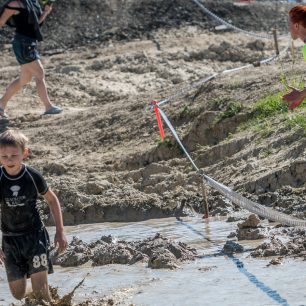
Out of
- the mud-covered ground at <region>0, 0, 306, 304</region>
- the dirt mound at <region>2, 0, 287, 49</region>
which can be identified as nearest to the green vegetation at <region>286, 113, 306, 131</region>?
the mud-covered ground at <region>0, 0, 306, 304</region>

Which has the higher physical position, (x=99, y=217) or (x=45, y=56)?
(x=45, y=56)

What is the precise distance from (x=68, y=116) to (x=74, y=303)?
9.24 meters

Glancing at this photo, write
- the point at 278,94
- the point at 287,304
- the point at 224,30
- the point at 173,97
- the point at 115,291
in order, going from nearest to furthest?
the point at 287,304 → the point at 115,291 → the point at 278,94 → the point at 173,97 → the point at 224,30

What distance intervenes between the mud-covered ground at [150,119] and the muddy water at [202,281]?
1.63 metres

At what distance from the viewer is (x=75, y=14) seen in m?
24.5

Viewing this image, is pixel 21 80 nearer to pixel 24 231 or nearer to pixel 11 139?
pixel 24 231

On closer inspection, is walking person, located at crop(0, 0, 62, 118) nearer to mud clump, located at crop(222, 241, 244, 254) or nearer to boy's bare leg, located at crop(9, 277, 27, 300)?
mud clump, located at crop(222, 241, 244, 254)

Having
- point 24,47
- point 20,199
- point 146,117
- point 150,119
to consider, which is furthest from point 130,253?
point 146,117

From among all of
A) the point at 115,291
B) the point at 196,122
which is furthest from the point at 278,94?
the point at 115,291

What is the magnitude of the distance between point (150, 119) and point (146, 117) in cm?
16

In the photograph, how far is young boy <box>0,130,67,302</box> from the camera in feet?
22.1

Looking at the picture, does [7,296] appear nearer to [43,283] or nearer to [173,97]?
[43,283]

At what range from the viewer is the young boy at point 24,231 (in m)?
6.72

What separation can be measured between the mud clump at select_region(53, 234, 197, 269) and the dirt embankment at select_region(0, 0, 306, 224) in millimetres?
1704
